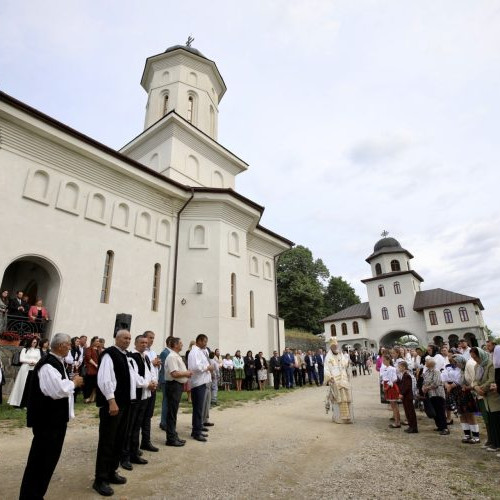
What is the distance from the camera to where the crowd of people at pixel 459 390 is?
5766mm

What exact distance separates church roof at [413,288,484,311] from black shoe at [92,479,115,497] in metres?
44.0

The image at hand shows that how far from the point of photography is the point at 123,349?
4457 millimetres

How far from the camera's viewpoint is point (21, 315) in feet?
37.0

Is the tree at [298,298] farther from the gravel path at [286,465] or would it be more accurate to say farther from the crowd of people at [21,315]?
the gravel path at [286,465]

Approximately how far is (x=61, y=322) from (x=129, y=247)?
4203 millimetres

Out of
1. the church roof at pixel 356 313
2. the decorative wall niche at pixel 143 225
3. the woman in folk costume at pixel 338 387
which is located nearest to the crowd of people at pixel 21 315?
the decorative wall niche at pixel 143 225

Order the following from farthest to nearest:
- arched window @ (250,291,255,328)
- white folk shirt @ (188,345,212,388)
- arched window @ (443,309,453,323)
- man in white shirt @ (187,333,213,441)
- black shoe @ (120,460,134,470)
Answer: arched window @ (443,309,453,323) → arched window @ (250,291,255,328) → white folk shirt @ (188,345,212,388) → man in white shirt @ (187,333,213,441) → black shoe @ (120,460,134,470)

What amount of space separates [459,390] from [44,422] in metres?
7.12

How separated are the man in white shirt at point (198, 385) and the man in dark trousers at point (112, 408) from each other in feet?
6.73

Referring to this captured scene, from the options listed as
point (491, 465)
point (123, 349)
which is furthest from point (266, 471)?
point (491, 465)

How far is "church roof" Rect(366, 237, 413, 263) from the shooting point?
155 feet

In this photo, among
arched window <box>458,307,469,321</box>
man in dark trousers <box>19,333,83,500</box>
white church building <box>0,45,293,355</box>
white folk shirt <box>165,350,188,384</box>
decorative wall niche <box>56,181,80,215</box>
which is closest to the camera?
man in dark trousers <box>19,333,83,500</box>

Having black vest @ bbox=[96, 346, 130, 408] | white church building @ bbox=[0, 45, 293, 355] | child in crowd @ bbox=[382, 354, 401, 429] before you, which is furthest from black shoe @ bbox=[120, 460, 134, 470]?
white church building @ bbox=[0, 45, 293, 355]

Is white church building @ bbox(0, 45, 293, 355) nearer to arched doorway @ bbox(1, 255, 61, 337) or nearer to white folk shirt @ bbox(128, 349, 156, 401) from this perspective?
arched doorway @ bbox(1, 255, 61, 337)
